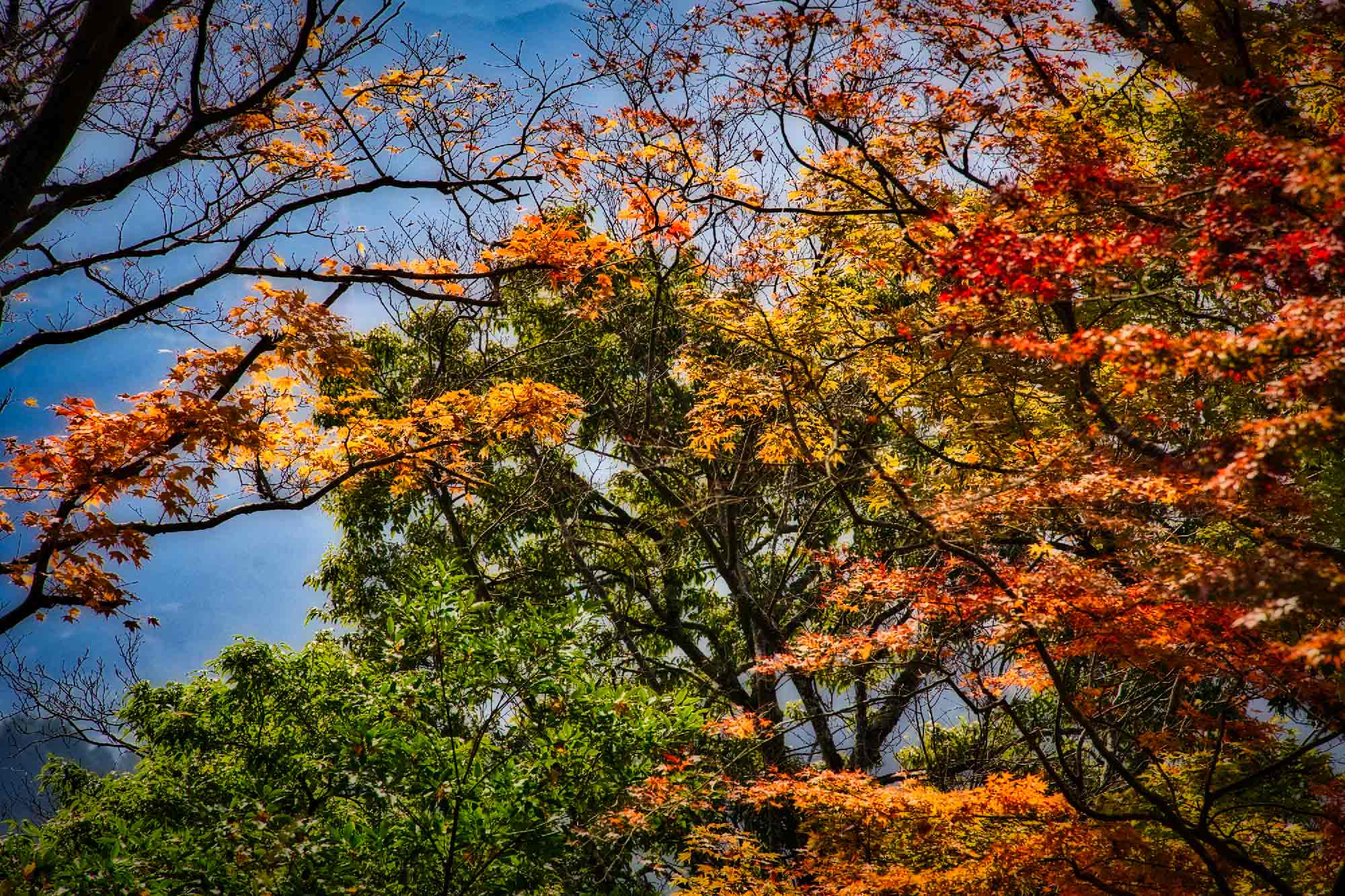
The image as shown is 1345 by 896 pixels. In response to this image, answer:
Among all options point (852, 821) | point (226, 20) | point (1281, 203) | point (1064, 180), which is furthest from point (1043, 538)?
point (226, 20)

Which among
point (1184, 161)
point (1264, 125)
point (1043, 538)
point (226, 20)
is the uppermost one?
point (226, 20)

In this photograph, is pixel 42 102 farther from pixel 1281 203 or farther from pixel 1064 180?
pixel 1281 203

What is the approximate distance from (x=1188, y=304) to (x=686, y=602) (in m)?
7.42

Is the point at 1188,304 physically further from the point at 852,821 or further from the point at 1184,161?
the point at 852,821

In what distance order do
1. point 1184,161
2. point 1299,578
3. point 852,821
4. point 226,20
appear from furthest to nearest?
point 852,821 → point 1184,161 → point 226,20 → point 1299,578

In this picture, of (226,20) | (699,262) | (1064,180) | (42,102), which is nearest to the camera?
(42,102)

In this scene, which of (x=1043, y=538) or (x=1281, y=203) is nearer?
(x=1281, y=203)

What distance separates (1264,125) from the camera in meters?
5.22

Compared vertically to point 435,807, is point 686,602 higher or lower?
higher

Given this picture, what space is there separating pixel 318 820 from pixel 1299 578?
218 inches

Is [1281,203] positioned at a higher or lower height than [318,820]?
higher

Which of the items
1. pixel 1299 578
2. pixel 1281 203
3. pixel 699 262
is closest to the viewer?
pixel 1299 578

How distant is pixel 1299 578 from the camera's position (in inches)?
120

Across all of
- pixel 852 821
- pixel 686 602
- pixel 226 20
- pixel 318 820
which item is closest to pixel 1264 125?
pixel 852 821
